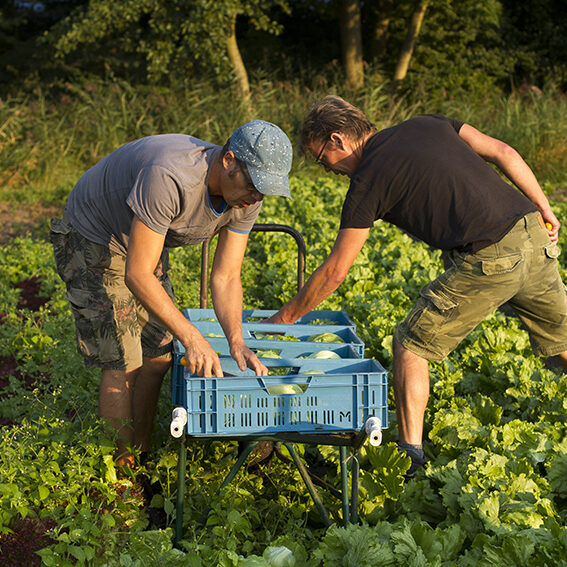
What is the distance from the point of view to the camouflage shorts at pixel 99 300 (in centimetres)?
355

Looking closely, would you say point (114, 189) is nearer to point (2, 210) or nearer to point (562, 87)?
point (2, 210)

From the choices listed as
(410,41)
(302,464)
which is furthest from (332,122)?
(410,41)

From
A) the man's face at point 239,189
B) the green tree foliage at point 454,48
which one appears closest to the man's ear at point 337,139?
the man's face at point 239,189

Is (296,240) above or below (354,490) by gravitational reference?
above

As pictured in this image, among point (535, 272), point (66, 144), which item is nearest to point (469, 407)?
point (535, 272)

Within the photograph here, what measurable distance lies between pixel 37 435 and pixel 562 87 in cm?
2464

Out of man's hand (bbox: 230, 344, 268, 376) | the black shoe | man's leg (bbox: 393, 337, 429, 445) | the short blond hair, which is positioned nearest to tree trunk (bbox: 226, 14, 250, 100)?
the short blond hair

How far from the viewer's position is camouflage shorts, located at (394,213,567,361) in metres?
3.62

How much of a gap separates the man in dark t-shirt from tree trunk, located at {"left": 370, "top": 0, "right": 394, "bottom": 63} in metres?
20.3

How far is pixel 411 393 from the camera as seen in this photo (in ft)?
12.2

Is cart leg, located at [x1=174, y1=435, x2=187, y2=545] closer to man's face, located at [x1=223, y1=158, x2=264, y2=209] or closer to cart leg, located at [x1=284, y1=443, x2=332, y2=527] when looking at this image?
cart leg, located at [x1=284, y1=443, x2=332, y2=527]

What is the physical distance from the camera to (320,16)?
24734 millimetres

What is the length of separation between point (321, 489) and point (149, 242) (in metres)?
1.55

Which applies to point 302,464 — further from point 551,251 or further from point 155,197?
point 551,251
